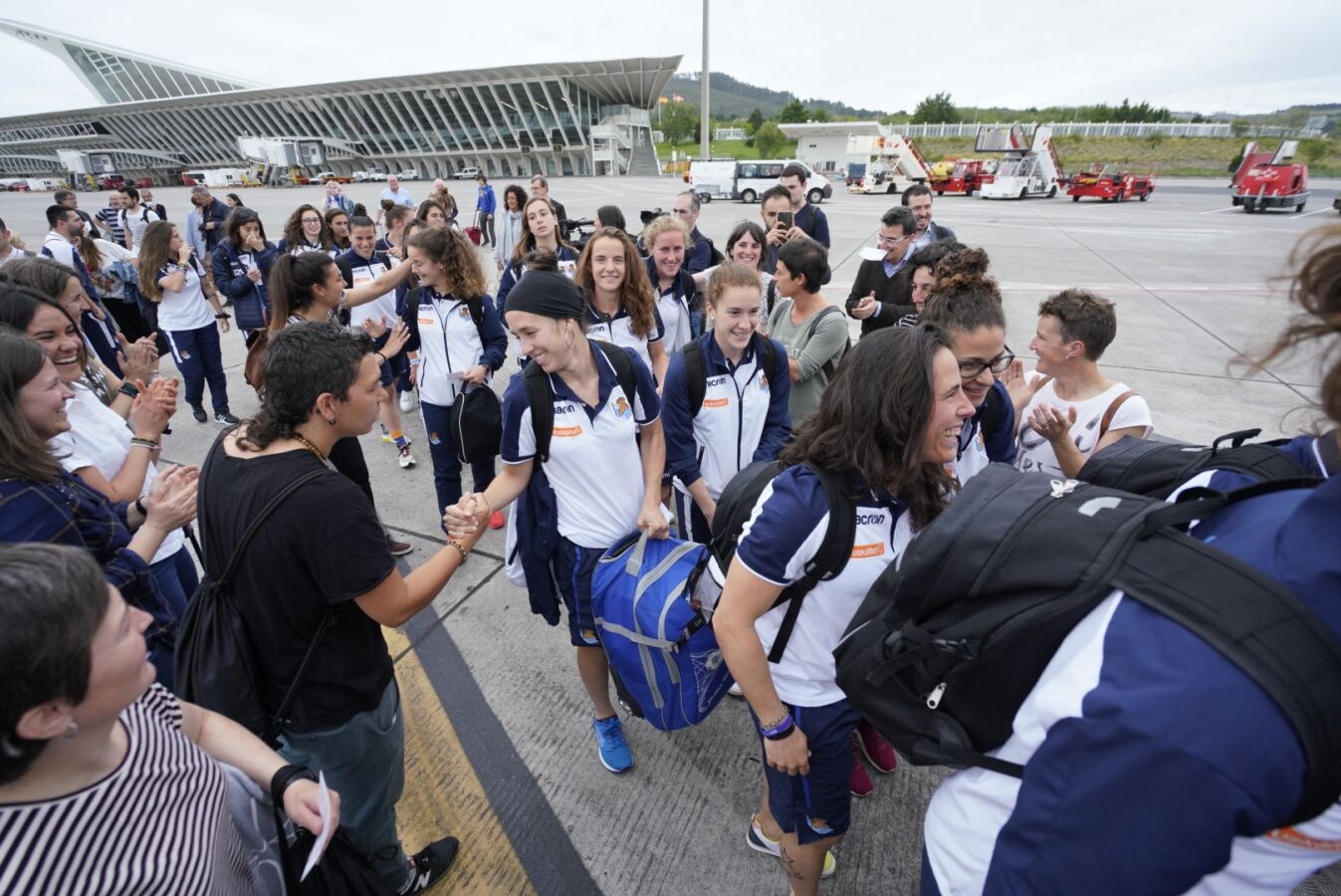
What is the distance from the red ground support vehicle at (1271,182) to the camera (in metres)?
21.7

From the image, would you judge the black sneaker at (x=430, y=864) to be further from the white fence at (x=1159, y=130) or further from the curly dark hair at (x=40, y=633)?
the white fence at (x=1159, y=130)

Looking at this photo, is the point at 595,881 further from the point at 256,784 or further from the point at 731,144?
the point at 731,144

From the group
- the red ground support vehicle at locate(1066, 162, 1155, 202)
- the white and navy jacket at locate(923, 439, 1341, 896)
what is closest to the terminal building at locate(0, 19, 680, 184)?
the red ground support vehicle at locate(1066, 162, 1155, 202)

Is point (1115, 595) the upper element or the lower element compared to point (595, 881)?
upper

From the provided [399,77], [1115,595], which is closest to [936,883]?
[1115,595]

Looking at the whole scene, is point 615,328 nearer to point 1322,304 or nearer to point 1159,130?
point 1322,304

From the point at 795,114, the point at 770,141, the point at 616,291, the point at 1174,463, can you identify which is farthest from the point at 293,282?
the point at 795,114

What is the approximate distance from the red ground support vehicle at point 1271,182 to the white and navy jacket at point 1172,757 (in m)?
→ 31.5

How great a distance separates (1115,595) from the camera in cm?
86

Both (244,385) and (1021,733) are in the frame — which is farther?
(244,385)

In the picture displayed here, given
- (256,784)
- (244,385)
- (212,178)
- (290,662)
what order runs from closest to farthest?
(256,784)
(290,662)
(244,385)
(212,178)

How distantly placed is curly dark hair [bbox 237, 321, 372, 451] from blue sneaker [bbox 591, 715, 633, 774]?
5.82 feet

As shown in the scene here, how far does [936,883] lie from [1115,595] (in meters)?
0.75

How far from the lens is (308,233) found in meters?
6.45
